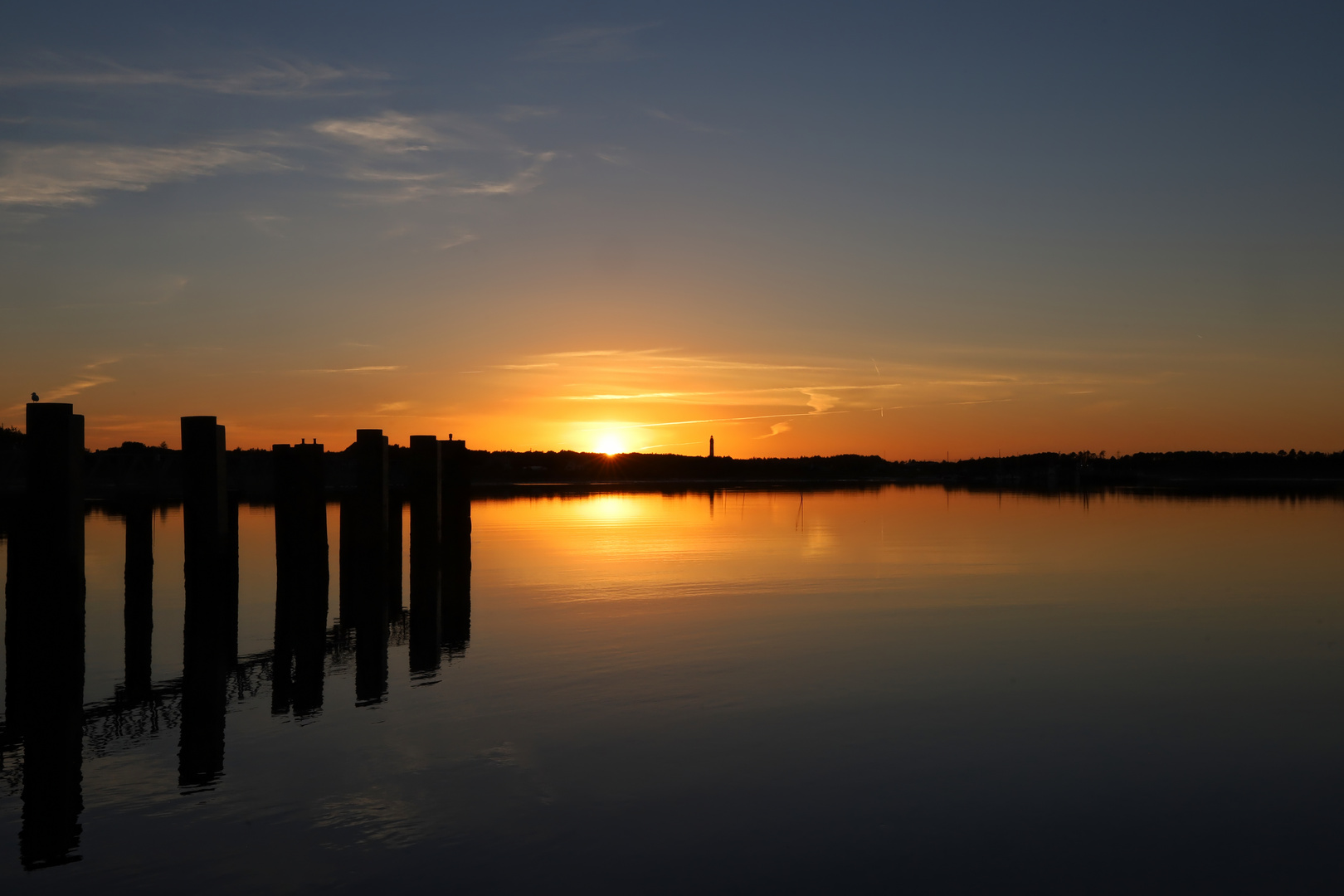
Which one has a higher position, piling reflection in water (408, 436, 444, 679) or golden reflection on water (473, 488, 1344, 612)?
piling reflection in water (408, 436, 444, 679)

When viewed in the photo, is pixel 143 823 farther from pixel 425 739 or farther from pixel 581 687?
pixel 581 687

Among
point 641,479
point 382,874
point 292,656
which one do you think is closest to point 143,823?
point 382,874

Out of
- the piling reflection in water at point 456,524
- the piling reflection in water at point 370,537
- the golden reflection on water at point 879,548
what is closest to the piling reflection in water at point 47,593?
the piling reflection in water at point 370,537

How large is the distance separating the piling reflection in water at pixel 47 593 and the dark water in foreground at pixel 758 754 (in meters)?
0.54

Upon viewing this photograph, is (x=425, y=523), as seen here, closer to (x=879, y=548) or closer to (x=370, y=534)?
(x=370, y=534)

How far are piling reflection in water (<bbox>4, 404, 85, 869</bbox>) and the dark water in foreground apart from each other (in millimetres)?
545

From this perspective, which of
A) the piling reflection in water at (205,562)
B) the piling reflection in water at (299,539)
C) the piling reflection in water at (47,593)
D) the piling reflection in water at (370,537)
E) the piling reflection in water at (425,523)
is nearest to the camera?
the piling reflection in water at (47,593)

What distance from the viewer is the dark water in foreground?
880 centimetres

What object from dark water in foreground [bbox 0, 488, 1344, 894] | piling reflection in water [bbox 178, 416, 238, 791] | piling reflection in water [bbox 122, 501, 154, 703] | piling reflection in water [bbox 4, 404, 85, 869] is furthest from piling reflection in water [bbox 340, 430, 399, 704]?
piling reflection in water [bbox 4, 404, 85, 869]

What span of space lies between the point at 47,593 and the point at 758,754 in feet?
32.2

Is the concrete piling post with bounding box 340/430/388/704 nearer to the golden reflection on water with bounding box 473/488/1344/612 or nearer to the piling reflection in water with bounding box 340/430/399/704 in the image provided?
the piling reflection in water with bounding box 340/430/399/704

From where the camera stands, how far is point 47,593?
551 inches

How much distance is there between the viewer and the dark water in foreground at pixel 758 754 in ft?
28.9

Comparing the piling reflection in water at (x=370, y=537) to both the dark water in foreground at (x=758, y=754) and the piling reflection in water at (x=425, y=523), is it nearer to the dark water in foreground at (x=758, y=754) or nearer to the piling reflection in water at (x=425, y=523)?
the piling reflection in water at (x=425, y=523)
